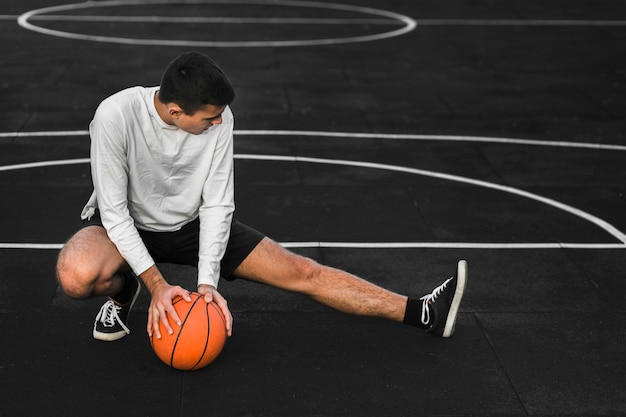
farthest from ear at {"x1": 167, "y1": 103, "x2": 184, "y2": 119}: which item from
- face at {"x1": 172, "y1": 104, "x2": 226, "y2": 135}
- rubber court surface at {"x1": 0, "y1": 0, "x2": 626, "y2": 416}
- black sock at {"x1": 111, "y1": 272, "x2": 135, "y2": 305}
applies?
rubber court surface at {"x1": 0, "y1": 0, "x2": 626, "y2": 416}

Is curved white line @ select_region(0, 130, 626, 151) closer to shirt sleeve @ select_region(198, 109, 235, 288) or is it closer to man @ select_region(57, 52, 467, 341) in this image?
man @ select_region(57, 52, 467, 341)

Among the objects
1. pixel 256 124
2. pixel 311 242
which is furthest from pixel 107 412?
pixel 256 124

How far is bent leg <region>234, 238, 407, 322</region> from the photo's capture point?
5324 mm

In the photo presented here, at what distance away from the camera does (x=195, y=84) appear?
461 centimetres

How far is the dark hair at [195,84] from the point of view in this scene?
4.61 meters

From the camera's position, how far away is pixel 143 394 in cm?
479

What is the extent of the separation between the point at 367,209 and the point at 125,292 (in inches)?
106

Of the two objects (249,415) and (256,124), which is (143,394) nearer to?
(249,415)

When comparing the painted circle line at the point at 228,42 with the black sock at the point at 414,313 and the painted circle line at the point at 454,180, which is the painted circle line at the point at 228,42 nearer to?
the painted circle line at the point at 454,180

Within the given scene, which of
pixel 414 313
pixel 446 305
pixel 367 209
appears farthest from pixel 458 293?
pixel 367 209

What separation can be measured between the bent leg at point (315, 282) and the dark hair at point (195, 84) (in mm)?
996

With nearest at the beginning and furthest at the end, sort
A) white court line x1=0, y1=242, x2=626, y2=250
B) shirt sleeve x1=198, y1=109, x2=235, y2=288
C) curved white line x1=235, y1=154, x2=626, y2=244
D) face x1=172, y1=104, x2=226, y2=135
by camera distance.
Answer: face x1=172, y1=104, x2=226, y2=135, shirt sleeve x1=198, y1=109, x2=235, y2=288, white court line x1=0, y1=242, x2=626, y2=250, curved white line x1=235, y1=154, x2=626, y2=244

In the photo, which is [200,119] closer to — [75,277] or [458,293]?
[75,277]

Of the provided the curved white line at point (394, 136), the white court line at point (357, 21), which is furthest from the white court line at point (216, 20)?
the curved white line at point (394, 136)
